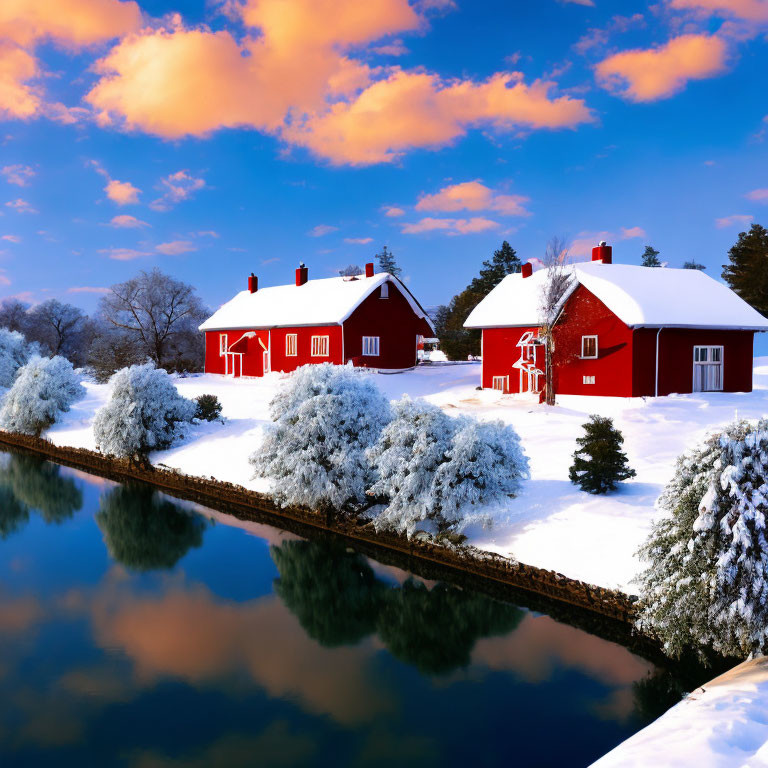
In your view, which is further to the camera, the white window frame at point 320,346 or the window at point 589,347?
the white window frame at point 320,346

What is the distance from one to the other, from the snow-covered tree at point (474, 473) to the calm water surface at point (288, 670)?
185 cm

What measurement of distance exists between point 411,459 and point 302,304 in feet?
90.2

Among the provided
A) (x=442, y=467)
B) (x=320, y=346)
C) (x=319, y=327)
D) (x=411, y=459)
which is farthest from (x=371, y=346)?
(x=442, y=467)

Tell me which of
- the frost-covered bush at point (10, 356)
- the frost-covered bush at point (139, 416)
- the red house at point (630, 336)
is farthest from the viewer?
the frost-covered bush at point (10, 356)

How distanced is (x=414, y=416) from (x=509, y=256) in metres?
54.5

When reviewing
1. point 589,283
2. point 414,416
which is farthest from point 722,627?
point 589,283

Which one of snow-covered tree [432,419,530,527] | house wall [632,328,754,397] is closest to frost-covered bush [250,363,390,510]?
snow-covered tree [432,419,530,527]

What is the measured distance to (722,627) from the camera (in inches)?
349

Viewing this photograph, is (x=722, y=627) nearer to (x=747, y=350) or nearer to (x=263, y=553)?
(x=263, y=553)

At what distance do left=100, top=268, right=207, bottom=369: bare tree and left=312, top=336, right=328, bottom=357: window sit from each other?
16.9 metres

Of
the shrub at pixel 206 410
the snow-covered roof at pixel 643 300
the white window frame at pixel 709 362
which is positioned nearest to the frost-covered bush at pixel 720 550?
the snow-covered roof at pixel 643 300

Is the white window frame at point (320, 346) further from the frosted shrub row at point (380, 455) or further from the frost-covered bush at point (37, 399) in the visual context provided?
the frosted shrub row at point (380, 455)

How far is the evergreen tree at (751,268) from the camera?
53.1 metres

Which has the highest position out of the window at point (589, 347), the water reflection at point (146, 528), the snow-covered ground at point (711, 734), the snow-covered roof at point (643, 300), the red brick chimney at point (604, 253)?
the red brick chimney at point (604, 253)
